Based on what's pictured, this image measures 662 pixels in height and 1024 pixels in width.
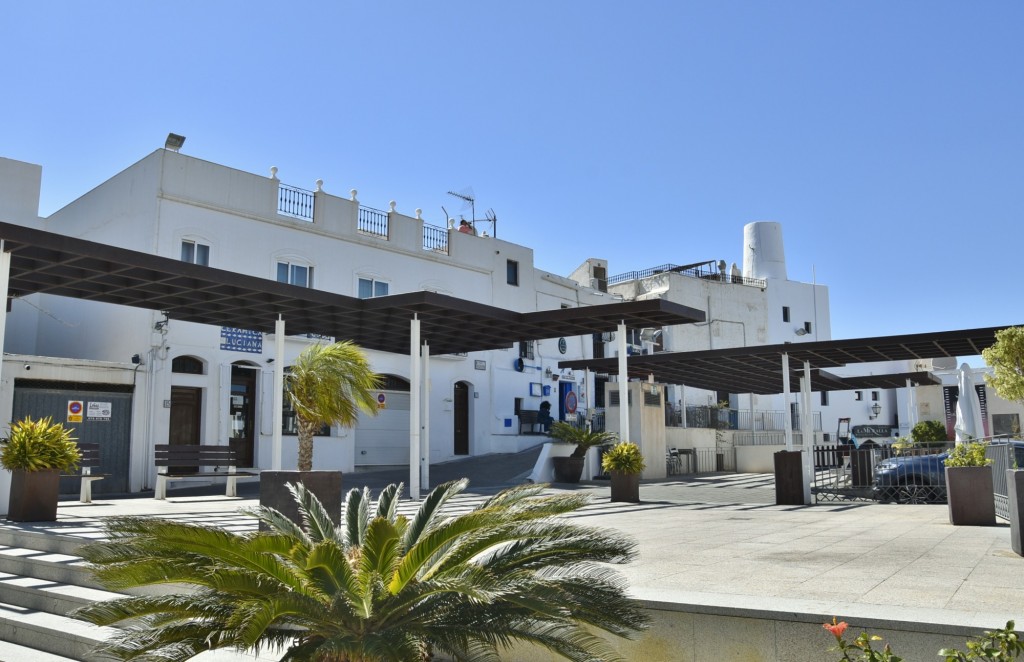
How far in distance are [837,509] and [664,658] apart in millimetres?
10786

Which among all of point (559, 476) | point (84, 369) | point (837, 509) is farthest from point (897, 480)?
point (84, 369)

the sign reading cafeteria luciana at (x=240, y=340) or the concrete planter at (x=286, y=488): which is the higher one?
the sign reading cafeteria luciana at (x=240, y=340)

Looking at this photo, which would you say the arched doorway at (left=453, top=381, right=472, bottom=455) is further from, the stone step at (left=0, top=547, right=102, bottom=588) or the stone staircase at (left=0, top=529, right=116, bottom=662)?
the stone step at (left=0, top=547, right=102, bottom=588)

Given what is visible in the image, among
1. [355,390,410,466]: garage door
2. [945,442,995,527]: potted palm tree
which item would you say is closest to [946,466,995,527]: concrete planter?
[945,442,995,527]: potted palm tree

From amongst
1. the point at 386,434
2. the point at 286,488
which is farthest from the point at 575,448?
the point at 286,488

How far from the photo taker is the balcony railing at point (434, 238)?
1140 inches

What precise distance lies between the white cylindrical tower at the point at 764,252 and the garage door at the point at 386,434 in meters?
29.9

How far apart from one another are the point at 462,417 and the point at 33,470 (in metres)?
19.4

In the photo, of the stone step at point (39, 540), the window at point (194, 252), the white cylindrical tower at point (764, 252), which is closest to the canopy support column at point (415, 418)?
the stone step at point (39, 540)

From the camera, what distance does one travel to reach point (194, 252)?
2241cm

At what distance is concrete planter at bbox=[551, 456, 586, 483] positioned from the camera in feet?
72.3

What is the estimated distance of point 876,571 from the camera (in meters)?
6.82

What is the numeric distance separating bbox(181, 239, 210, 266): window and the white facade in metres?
0.06

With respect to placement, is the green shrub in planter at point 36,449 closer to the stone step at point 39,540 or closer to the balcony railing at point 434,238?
the stone step at point 39,540
